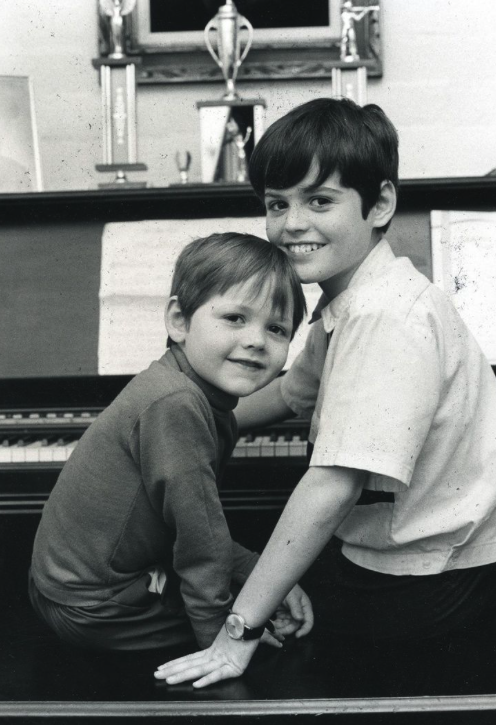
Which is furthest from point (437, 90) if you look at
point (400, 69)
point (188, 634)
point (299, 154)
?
point (188, 634)

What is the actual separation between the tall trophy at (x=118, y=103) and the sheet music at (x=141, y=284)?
0.27 m

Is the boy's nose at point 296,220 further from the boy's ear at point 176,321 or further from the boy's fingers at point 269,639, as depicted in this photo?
the boy's fingers at point 269,639

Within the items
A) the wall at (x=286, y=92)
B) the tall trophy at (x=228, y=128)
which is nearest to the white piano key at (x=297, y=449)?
the tall trophy at (x=228, y=128)

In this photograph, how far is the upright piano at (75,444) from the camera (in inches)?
54.9

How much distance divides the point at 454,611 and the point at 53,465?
1.06 m

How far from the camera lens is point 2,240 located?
8.85 feet

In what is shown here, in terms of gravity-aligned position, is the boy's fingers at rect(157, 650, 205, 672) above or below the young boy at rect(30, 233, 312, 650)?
below

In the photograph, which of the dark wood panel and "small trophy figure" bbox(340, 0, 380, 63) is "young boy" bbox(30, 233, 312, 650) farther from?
"small trophy figure" bbox(340, 0, 380, 63)

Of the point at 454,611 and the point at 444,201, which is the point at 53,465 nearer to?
the point at 454,611

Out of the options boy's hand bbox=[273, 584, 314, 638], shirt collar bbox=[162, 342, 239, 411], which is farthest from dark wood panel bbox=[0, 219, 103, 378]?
boy's hand bbox=[273, 584, 314, 638]

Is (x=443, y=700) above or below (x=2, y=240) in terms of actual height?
below

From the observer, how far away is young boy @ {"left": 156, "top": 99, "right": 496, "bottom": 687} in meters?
1.46

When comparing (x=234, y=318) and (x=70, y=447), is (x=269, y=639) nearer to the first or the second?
(x=234, y=318)

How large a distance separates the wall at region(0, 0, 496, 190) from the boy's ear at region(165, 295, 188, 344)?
173 centimetres
